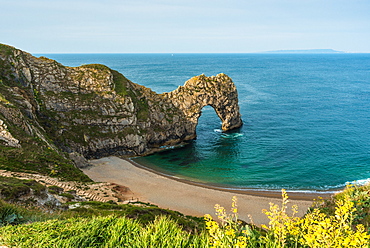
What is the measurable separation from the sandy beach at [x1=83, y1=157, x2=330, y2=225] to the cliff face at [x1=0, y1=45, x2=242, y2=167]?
7752 millimetres

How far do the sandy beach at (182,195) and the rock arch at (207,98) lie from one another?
22296 millimetres

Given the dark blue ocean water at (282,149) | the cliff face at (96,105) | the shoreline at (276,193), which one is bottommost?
the shoreline at (276,193)

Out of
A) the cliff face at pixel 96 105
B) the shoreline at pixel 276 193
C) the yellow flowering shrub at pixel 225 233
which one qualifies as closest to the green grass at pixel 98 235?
the yellow flowering shrub at pixel 225 233

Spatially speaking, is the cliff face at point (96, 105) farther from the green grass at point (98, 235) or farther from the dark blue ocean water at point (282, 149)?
the green grass at point (98, 235)

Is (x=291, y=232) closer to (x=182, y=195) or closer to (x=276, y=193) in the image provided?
(x=182, y=195)

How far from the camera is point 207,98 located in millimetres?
66250

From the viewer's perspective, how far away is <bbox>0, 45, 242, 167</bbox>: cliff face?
4991 centimetres

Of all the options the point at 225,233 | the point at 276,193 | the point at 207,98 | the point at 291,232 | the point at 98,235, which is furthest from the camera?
the point at 207,98

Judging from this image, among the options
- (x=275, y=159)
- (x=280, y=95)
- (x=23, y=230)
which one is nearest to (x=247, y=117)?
(x=275, y=159)

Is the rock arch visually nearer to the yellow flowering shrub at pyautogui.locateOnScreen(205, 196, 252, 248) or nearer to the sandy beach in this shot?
the sandy beach

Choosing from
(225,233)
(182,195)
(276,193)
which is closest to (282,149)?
(276,193)

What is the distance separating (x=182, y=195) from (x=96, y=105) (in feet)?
98.1

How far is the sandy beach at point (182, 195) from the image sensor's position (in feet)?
111

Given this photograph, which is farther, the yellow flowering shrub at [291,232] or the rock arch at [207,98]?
the rock arch at [207,98]
